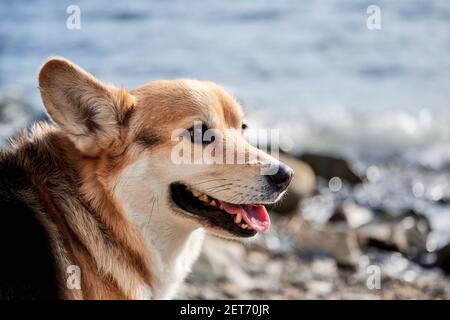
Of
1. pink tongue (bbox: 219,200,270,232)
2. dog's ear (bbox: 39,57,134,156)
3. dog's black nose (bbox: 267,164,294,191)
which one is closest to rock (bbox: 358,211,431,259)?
pink tongue (bbox: 219,200,270,232)

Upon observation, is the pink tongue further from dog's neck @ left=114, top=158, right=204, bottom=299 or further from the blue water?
the blue water

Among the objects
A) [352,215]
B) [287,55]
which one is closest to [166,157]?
[352,215]

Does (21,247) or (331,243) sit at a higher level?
(21,247)

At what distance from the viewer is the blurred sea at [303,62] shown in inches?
545

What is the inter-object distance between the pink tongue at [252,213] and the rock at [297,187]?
4.64 meters

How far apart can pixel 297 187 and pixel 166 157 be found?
239 inches

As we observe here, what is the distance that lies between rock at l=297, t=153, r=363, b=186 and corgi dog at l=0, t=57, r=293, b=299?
23.3ft

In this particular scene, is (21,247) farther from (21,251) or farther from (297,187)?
(297,187)

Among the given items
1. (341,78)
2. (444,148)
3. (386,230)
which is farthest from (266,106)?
(386,230)

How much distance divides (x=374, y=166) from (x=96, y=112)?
897 cm

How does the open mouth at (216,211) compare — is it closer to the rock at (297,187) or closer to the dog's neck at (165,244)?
the dog's neck at (165,244)

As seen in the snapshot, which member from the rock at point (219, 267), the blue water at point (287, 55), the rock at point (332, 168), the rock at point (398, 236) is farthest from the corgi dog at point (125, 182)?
the blue water at point (287, 55)

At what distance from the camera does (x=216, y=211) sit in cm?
486

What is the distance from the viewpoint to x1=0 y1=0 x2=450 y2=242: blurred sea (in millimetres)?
13852
